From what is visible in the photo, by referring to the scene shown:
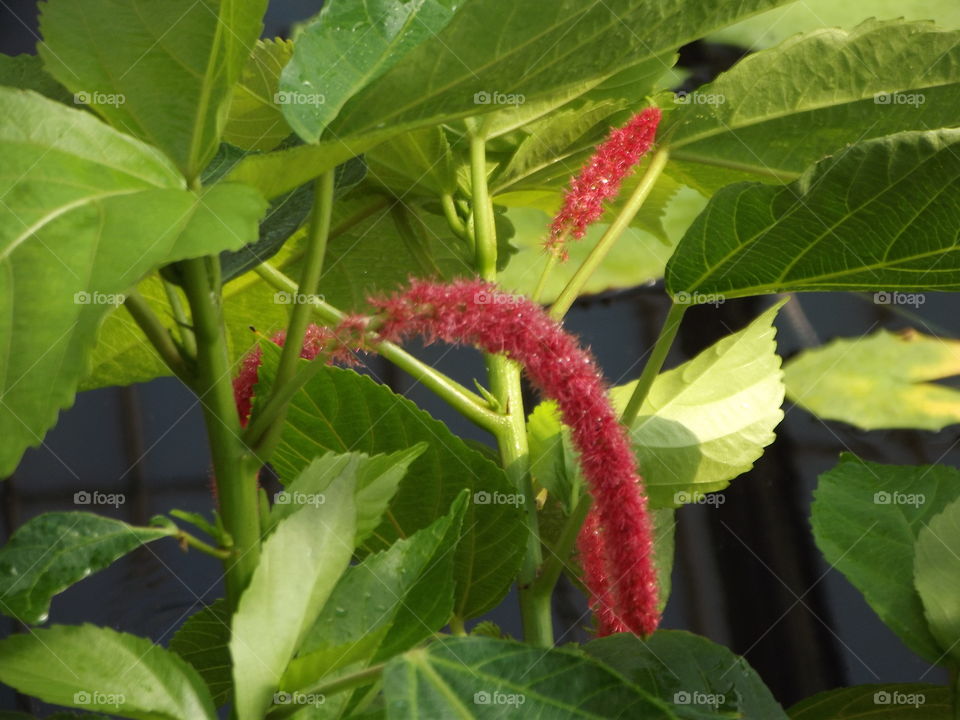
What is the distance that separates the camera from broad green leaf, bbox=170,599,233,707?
293 millimetres

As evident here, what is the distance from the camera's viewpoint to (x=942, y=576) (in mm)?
293

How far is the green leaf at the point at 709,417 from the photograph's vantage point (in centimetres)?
33

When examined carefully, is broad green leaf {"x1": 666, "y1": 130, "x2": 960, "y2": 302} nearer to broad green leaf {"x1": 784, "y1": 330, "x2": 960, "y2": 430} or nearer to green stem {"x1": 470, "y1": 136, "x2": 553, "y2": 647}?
green stem {"x1": 470, "y1": 136, "x2": 553, "y2": 647}

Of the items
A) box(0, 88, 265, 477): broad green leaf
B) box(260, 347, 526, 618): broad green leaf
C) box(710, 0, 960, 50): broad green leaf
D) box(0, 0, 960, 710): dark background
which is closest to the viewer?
box(0, 88, 265, 477): broad green leaf

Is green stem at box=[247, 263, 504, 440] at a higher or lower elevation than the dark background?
higher

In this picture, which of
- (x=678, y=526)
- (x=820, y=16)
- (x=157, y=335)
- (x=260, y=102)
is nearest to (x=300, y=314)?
(x=157, y=335)

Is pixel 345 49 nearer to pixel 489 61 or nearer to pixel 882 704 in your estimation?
pixel 489 61

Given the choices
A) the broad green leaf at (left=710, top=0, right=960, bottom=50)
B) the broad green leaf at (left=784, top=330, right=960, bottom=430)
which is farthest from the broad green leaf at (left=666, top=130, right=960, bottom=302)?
the broad green leaf at (left=710, top=0, right=960, bottom=50)

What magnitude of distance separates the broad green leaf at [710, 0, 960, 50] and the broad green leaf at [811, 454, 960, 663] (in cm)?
38

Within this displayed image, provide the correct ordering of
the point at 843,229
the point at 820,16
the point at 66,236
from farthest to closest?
the point at 820,16 < the point at 843,229 < the point at 66,236

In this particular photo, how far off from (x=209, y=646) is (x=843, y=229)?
8.8 inches

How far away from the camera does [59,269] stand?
18 cm

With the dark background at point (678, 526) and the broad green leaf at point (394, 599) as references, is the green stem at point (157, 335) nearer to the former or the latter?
the broad green leaf at point (394, 599)

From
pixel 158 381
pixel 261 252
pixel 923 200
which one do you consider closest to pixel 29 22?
pixel 158 381
